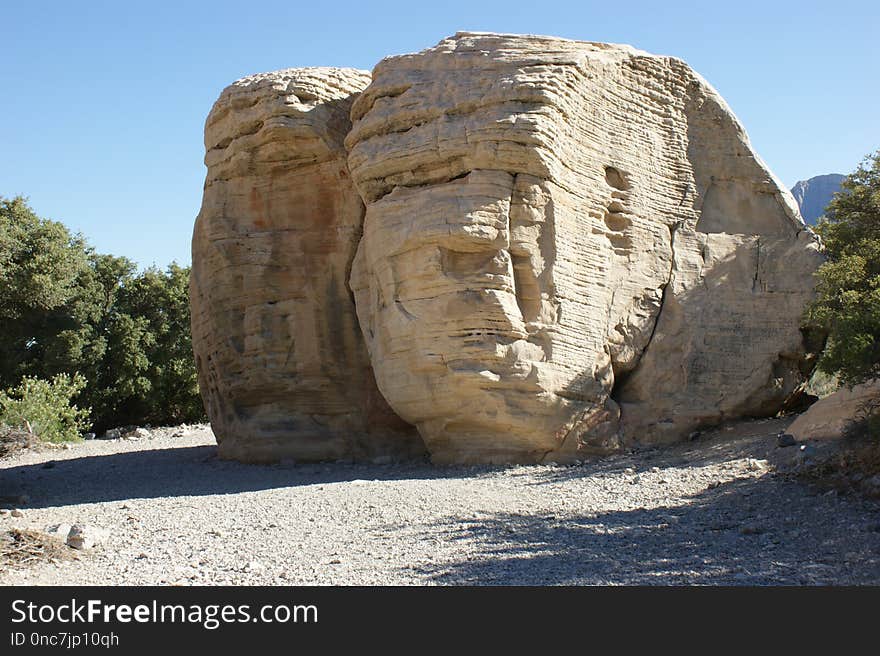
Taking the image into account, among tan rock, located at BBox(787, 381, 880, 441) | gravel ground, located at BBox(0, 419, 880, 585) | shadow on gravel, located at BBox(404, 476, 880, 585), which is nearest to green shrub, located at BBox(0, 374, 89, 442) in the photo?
gravel ground, located at BBox(0, 419, 880, 585)

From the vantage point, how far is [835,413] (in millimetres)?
9922

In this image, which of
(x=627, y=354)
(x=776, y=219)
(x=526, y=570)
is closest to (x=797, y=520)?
(x=526, y=570)

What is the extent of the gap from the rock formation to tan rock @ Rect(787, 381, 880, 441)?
1913 mm

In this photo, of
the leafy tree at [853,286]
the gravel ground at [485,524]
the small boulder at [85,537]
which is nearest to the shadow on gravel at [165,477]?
the gravel ground at [485,524]

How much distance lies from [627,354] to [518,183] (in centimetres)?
288

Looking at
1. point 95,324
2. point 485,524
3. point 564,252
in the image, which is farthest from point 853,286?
point 95,324

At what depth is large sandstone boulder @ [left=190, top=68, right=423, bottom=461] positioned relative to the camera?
13734mm

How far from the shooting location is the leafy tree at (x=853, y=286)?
8336mm

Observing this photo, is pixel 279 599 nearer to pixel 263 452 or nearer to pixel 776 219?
pixel 263 452

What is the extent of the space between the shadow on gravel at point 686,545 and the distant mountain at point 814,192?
271 ft

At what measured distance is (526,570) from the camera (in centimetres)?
620

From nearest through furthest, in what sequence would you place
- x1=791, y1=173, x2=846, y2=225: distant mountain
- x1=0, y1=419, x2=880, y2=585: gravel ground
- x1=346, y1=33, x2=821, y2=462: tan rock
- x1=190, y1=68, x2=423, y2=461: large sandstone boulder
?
x1=0, y1=419, x2=880, y2=585: gravel ground
x1=346, y1=33, x2=821, y2=462: tan rock
x1=190, y1=68, x2=423, y2=461: large sandstone boulder
x1=791, y1=173, x2=846, y2=225: distant mountain

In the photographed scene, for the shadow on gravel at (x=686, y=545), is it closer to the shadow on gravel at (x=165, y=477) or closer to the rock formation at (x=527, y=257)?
the rock formation at (x=527, y=257)

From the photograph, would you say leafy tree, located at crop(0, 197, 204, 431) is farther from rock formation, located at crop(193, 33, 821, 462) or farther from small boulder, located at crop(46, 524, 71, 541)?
small boulder, located at crop(46, 524, 71, 541)
